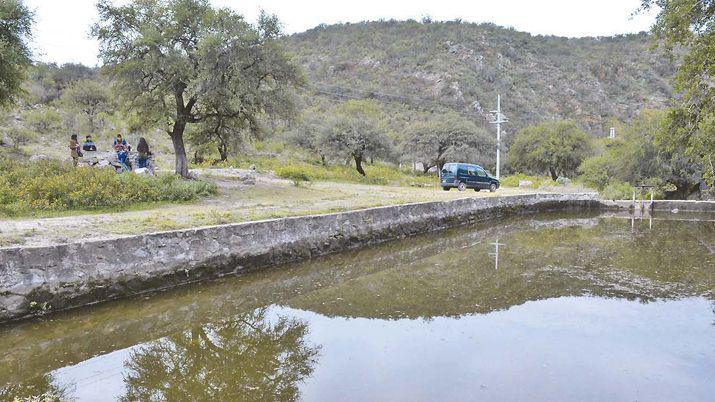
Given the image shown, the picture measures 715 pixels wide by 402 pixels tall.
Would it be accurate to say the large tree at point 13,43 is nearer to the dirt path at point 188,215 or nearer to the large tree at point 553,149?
the dirt path at point 188,215

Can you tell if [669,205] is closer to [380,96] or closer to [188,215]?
[188,215]

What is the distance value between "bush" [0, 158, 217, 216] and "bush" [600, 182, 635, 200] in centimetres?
2469

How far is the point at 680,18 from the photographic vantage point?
7469 mm

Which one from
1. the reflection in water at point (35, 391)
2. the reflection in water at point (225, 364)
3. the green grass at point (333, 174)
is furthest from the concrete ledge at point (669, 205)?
the reflection in water at point (35, 391)

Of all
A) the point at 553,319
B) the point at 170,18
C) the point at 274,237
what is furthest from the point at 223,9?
the point at 553,319

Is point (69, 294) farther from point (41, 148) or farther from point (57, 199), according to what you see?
point (41, 148)

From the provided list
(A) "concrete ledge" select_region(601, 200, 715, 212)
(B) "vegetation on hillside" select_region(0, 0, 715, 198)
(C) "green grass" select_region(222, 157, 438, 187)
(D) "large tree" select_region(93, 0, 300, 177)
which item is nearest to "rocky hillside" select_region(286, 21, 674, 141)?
(B) "vegetation on hillside" select_region(0, 0, 715, 198)

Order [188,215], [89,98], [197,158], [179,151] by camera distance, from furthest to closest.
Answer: [89,98], [197,158], [179,151], [188,215]

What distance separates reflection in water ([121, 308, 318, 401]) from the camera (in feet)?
16.3

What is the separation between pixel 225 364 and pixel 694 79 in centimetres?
815

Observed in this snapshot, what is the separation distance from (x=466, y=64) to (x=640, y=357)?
7379cm

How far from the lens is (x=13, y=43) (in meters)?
16.0

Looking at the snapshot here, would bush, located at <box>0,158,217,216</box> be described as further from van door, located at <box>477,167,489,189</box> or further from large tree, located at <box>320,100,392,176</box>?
van door, located at <box>477,167,489,189</box>


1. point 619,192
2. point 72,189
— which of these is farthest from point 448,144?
point 72,189
